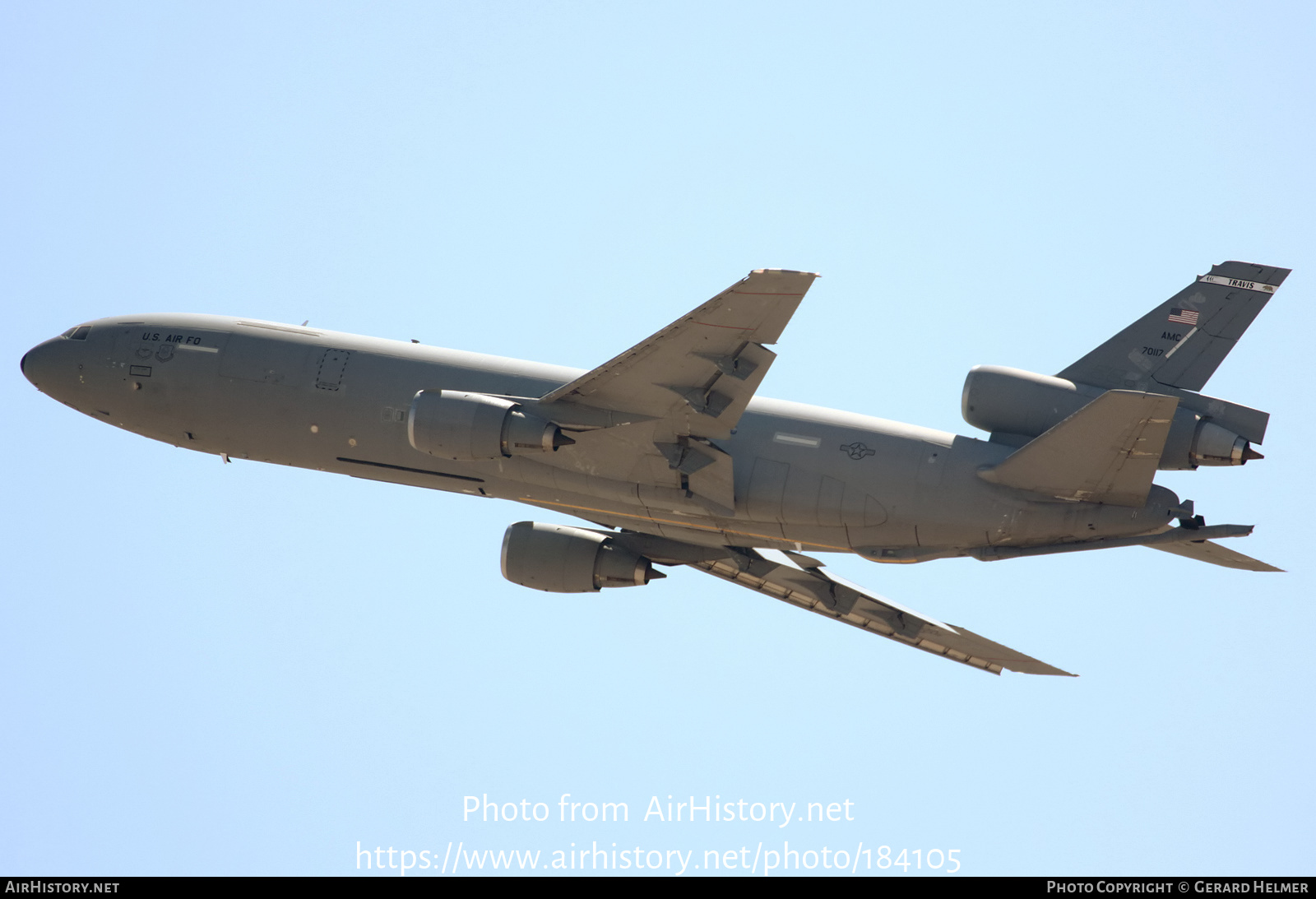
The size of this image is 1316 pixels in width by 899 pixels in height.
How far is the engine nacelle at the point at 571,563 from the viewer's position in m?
31.5

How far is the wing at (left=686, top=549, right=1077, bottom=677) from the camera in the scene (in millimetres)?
33375

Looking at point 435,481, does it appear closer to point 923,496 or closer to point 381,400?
point 381,400

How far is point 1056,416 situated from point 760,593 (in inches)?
353

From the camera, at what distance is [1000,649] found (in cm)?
3409

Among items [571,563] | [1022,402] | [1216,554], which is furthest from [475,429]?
[1216,554]

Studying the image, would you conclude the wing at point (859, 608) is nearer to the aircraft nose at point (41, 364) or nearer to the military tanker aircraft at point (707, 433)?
the military tanker aircraft at point (707, 433)

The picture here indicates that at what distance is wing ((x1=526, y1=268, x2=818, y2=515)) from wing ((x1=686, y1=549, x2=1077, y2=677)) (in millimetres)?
4960

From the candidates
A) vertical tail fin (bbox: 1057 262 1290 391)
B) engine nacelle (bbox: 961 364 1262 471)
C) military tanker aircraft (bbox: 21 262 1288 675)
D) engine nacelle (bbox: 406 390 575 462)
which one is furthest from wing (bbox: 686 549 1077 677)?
vertical tail fin (bbox: 1057 262 1290 391)

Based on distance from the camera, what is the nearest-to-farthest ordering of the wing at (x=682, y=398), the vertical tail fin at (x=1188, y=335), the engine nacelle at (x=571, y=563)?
the wing at (x=682, y=398)
the vertical tail fin at (x=1188, y=335)
the engine nacelle at (x=571, y=563)

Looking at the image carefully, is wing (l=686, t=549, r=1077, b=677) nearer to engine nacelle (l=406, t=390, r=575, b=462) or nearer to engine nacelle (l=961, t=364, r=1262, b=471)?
engine nacelle (l=961, t=364, r=1262, b=471)

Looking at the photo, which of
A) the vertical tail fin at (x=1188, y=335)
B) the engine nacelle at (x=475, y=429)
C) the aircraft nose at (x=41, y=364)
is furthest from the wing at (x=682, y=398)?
the aircraft nose at (x=41, y=364)

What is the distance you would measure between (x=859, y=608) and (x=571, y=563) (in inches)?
295

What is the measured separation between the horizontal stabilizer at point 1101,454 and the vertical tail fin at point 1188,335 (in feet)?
10.0
